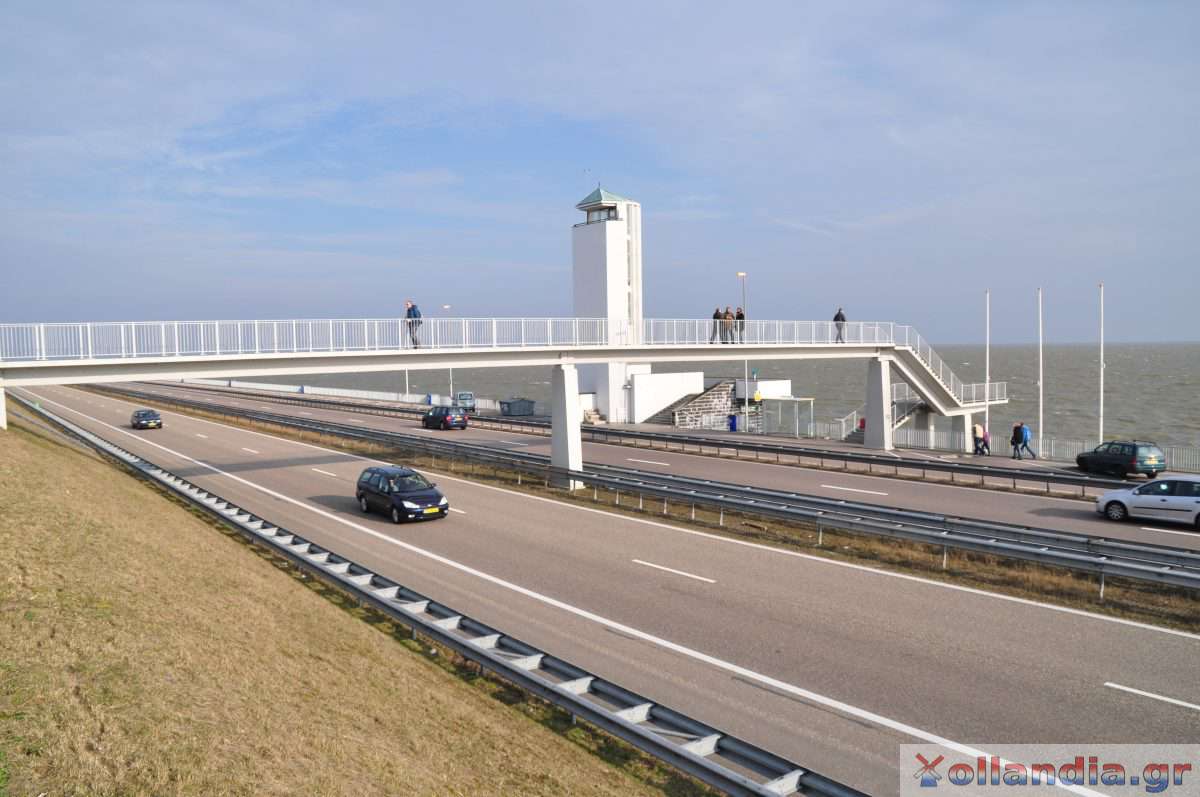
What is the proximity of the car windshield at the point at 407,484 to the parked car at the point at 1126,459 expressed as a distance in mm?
23002

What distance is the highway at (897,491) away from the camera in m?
20.5

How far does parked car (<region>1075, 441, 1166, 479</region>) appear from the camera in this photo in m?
27.1

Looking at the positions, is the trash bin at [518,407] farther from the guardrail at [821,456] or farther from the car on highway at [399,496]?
the car on highway at [399,496]

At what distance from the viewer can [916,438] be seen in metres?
41.1

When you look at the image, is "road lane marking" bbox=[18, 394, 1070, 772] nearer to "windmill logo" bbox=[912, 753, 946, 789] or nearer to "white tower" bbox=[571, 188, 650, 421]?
"windmill logo" bbox=[912, 753, 946, 789]

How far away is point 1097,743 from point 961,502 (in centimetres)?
1617

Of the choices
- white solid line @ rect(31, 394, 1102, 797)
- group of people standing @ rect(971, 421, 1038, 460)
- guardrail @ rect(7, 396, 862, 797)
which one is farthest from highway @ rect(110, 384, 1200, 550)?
guardrail @ rect(7, 396, 862, 797)

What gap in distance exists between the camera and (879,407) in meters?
38.3

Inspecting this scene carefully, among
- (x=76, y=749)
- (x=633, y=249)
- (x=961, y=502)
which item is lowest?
(x=961, y=502)

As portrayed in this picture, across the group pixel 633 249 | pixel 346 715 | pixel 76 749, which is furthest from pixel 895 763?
pixel 633 249

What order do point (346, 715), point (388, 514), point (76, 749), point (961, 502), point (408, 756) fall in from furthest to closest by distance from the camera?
point (961, 502) → point (388, 514) → point (346, 715) → point (408, 756) → point (76, 749)

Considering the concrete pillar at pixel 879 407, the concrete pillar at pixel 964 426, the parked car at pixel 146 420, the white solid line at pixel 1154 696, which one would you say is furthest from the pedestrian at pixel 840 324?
the parked car at pixel 146 420

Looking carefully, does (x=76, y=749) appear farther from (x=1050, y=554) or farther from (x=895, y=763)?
(x=1050, y=554)

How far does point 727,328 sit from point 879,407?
9389 millimetres
